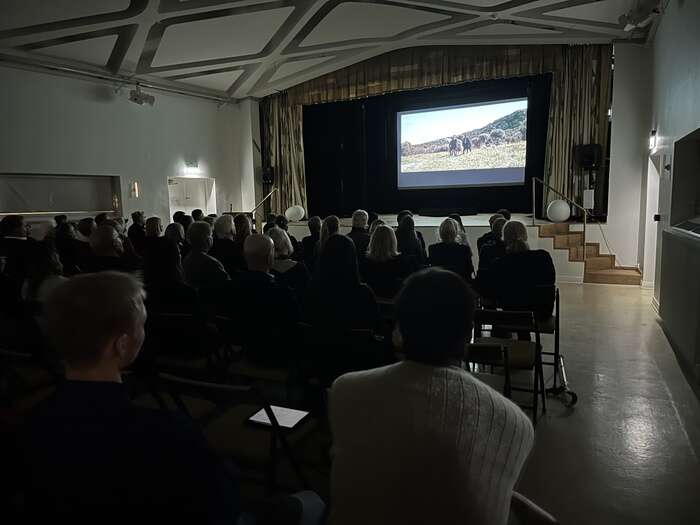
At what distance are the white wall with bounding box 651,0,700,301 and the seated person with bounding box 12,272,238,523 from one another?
501 centimetres

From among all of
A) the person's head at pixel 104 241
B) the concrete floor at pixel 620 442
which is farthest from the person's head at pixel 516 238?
the person's head at pixel 104 241

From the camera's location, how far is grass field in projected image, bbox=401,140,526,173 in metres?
9.98

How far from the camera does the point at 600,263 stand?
8477 mm

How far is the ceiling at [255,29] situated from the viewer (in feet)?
23.9

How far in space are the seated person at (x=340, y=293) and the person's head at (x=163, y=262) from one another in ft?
3.55

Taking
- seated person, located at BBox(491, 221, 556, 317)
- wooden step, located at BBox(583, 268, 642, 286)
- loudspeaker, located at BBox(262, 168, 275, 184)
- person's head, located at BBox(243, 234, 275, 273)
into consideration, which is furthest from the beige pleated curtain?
person's head, located at BBox(243, 234, 275, 273)

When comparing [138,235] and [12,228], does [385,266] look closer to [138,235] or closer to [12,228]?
[138,235]

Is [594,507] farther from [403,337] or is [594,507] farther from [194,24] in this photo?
[194,24]

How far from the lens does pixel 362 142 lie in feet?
38.8

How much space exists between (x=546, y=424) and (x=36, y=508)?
112 inches

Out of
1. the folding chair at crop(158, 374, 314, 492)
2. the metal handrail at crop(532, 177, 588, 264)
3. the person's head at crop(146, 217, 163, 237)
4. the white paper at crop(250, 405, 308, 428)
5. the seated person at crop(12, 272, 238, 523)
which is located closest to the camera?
the seated person at crop(12, 272, 238, 523)

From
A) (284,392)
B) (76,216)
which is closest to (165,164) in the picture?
(76,216)

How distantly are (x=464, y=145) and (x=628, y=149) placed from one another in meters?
3.17

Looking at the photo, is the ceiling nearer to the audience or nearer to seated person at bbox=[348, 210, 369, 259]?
the audience
